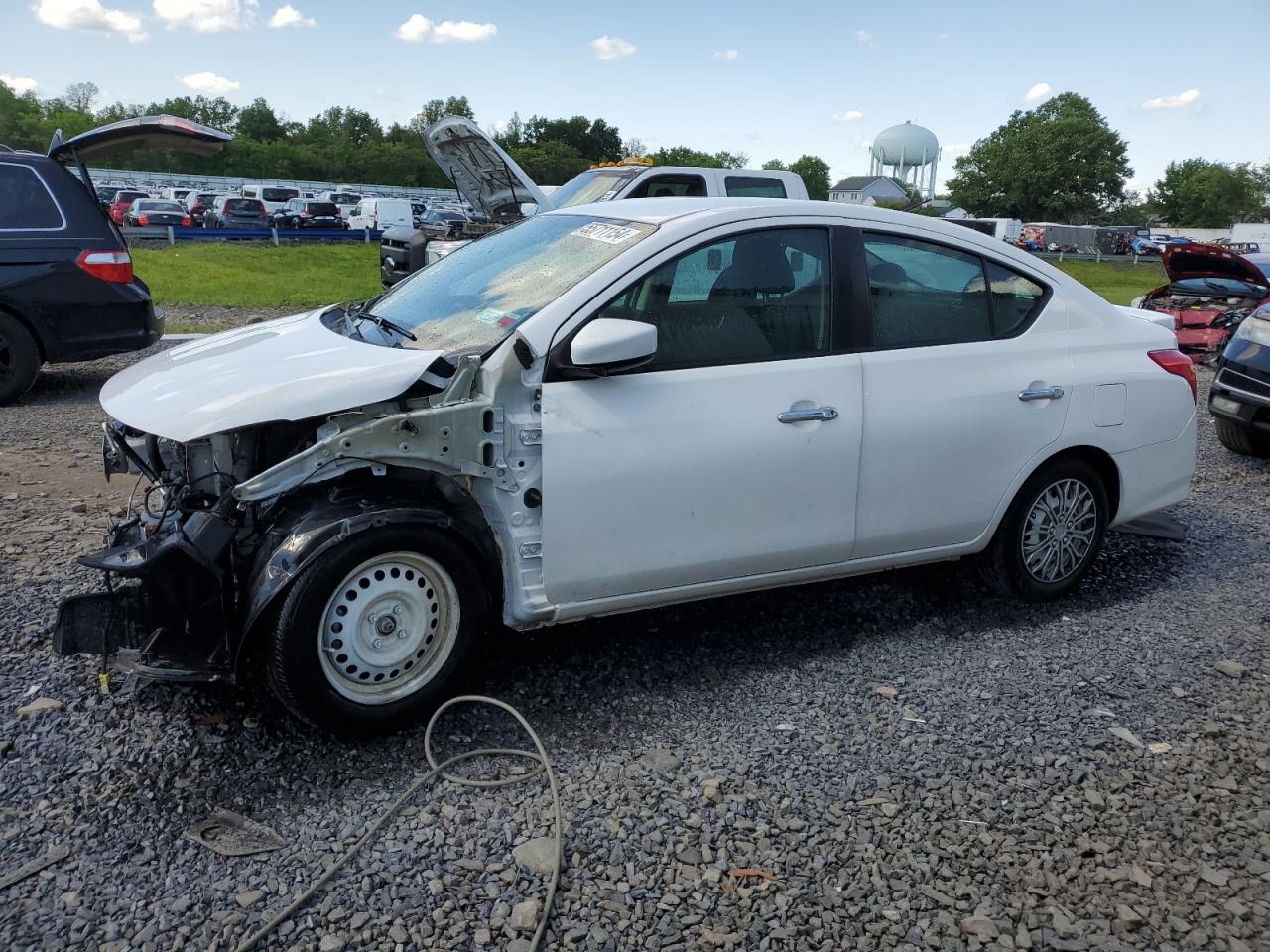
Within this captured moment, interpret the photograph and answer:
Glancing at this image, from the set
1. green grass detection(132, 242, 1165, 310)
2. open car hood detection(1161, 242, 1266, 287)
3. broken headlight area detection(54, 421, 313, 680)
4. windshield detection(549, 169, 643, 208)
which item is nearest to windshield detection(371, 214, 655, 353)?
broken headlight area detection(54, 421, 313, 680)

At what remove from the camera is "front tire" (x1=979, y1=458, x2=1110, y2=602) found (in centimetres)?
453

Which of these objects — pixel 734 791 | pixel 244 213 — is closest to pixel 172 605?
pixel 734 791

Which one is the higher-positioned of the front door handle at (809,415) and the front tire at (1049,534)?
the front door handle at (809,415)

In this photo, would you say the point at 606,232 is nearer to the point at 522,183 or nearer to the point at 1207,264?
the point at 522,183

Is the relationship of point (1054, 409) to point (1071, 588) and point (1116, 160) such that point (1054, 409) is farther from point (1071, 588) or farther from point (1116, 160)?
point (1116, 160)

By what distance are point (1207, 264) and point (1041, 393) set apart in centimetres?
909

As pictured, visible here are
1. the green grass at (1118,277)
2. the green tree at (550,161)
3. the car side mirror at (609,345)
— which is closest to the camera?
the car side mirror at (609,345)

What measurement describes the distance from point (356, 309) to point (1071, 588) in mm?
3533

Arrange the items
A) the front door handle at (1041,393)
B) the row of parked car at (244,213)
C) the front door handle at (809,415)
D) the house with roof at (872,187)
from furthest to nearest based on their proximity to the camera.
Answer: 1. the house with roof at (872,187)
2. the row of parked car at (244,213)
3. the front door handle at (1041,393)
4. the front door handle at (809,415)

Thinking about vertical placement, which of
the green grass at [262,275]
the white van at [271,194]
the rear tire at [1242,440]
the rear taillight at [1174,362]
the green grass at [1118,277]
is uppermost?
the white van at [271,194]

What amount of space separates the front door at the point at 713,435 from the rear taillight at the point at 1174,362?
5.72 ft

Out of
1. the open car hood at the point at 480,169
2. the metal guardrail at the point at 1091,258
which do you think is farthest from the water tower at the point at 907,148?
the open car hood at the point at 480,169

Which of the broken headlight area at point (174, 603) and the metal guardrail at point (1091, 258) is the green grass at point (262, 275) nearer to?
the broken headlight area at point (174, 603)

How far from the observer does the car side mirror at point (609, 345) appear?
11.1 ft
